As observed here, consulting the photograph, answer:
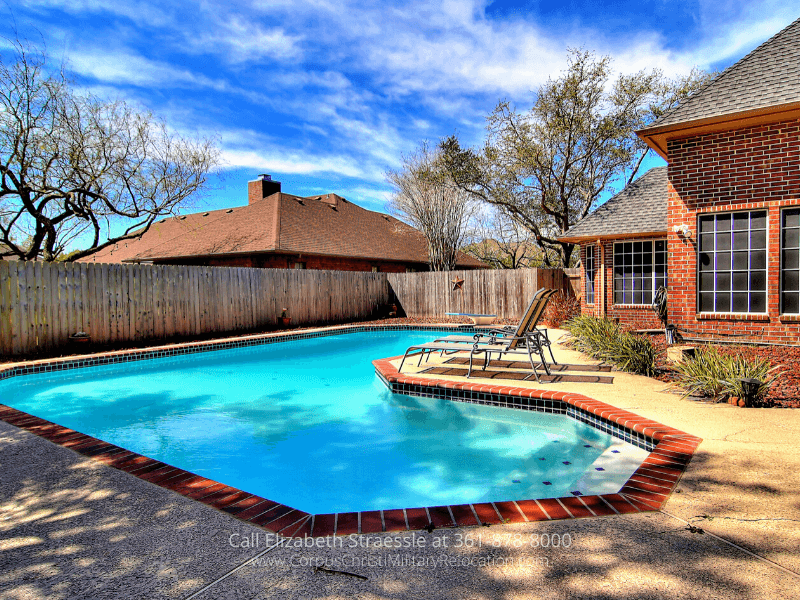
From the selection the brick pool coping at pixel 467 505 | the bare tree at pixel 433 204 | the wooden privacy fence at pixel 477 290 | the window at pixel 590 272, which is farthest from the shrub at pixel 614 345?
the bare tree at pixel 433 204

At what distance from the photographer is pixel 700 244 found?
7477 millimetres

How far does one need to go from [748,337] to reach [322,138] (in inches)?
906

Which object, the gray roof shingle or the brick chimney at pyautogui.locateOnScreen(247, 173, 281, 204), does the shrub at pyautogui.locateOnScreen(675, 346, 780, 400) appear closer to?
the gray roof shingle

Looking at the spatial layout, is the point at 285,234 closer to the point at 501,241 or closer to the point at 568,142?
the point at 568,142

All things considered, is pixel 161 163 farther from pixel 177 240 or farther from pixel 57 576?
pixel 57 576

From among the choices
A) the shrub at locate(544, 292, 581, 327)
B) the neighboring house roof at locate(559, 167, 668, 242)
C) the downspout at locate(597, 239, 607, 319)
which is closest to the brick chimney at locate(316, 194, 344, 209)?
the shrub at locate(544, 292, 581, 327)

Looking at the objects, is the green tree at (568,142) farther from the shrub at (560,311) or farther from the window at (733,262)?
the window at (733,262)

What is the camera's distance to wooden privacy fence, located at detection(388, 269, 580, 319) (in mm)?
16984

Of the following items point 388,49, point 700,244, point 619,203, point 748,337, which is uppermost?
point 388,49

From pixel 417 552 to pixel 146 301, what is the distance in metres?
11.9

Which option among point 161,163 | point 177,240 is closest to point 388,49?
point 161,163

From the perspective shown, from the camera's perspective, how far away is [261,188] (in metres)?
24.8

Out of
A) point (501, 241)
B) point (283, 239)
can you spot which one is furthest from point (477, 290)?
point (501, 241)

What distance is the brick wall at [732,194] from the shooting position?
6809 millimetres
